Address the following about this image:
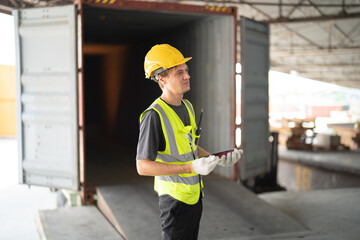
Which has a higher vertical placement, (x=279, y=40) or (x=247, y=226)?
(x=279, y=40)

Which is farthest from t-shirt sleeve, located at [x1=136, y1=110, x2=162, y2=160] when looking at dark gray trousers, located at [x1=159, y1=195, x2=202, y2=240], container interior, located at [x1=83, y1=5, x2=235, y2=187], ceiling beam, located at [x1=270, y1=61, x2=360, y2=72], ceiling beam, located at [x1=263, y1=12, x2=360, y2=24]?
ceiling beam, located at [x1=270, y1=61, x2=360, y2=72]

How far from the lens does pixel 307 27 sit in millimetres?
17625

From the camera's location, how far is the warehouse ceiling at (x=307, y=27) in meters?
13.6

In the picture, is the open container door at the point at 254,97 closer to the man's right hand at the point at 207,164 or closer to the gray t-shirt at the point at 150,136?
the gray t-shirt at the point at 150,136

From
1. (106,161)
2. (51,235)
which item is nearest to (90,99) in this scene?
(106,161)

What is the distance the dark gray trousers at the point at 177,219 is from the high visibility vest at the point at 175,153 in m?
0.04

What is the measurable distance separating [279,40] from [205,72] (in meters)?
15.0

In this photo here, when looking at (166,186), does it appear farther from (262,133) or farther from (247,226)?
(262,133)

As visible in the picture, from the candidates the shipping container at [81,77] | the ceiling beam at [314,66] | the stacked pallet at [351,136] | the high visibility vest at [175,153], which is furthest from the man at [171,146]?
the ceiling beam at [314,66]

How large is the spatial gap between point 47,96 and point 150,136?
373cm

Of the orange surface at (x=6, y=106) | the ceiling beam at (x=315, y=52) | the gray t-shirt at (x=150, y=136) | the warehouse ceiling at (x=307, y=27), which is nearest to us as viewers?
the gray t-shirt at (x=150, y=136)

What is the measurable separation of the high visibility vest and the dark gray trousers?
0.13ft

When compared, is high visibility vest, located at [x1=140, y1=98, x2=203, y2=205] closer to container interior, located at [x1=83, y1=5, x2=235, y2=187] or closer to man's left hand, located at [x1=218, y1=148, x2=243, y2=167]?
man's left hand, located at [x1=218, y1=148, x2=243, y2=167]

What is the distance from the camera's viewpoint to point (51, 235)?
4.43m
